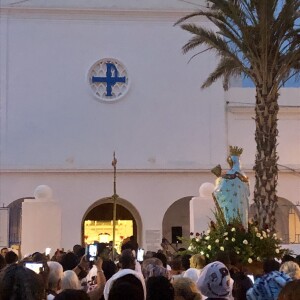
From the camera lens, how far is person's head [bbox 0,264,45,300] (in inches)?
180

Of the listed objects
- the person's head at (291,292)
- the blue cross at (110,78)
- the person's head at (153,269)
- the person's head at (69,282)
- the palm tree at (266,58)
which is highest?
the blue cross at (110,78)

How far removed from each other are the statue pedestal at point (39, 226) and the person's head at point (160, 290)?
16.2 meters

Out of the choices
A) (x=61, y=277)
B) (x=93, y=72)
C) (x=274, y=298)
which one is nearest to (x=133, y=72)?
(x=93, y=72)

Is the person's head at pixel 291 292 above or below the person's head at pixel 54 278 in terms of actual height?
above

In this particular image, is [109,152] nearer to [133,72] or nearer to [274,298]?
[133,72]

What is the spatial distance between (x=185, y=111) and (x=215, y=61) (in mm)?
2479

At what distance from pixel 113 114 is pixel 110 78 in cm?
162

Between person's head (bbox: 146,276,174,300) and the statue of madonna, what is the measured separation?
9.83m

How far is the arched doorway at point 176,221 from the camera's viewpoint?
27.9 metres

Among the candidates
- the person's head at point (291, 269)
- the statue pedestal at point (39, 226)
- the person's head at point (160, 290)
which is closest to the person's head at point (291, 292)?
the person's head at point (160, 290)

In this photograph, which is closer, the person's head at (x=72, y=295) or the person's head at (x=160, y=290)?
the person's head at (x=72, y=295)

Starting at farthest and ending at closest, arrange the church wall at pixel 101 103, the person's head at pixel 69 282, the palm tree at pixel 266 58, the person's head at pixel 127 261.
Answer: the church wall at pixel 101 103, the palm tree at pixel 266 58, the person's head at pixel 127 261, the person's head at pixel 69 282

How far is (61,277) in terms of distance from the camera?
7.28 metres

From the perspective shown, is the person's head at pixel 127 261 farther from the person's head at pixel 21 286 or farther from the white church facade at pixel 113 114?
the white church facade at pixel 113 114
